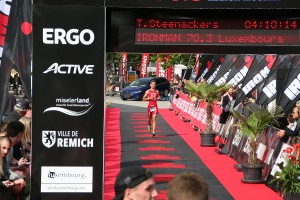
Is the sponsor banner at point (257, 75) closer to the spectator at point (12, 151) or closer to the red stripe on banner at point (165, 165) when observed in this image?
the red stripe on banner at point (165, 165)

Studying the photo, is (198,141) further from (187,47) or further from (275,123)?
(187,47)

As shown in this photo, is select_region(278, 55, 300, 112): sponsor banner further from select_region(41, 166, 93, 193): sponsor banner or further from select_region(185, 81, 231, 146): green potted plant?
select_region(41, 166, 93, 193): sponsor banner

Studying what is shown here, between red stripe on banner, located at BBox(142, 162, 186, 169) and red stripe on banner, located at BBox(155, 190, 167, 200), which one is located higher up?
red stripe on banner, located at BBox(142, 162, 186, 169)

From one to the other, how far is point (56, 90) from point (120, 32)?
1.34 meters

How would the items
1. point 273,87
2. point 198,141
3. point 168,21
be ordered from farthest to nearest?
point 198,141
point 273,87
point 168,21

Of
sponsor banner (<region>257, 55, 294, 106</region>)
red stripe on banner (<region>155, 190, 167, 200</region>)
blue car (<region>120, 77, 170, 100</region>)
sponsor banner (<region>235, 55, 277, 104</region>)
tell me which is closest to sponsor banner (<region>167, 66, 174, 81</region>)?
blue car (<region>120, 77, 170, 100</region>)

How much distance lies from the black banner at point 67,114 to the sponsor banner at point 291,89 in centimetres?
738

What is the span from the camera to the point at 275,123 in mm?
14711

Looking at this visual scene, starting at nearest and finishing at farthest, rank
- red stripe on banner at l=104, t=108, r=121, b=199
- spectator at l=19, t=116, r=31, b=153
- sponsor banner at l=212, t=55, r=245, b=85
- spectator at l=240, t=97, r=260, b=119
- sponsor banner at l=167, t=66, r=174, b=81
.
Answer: spectator at l=19, t=116, r=31, b=153 < red stripe on banner at l=104, t=108, r=121, b=199 < spectator at l=240, t=97, r=260, b=119 < sponsor banner at l=212, t=55, r=245, b=85 < sponsor banner at l=167, t=66, r=174, b=81

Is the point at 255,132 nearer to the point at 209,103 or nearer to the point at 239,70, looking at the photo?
the point at 209,103

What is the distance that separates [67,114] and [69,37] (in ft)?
3.90

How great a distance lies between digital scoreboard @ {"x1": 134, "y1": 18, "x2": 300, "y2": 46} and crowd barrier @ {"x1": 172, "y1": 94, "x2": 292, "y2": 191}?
367cm

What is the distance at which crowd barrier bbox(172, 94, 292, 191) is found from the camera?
13.8 meters

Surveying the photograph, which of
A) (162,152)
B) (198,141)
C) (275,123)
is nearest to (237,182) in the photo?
(275,123)
